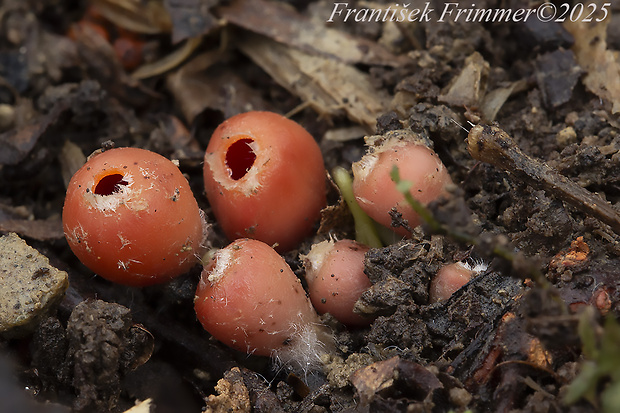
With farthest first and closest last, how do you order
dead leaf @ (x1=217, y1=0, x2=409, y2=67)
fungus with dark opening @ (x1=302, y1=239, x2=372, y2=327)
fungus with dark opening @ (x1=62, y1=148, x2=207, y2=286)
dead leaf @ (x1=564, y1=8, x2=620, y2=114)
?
dead leaf @ (x1=217, y1=0, x2=409, y2=67)
dead leaf @ (x1=564, y1=8, x2=620, y2=114)
fungus with dark opening @ (x1=302, y1=239, x2=372, y2=327)
fungus with dark opening @ (x1=62, y1=148, x2=207, y2=286)

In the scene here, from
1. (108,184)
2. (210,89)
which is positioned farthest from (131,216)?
(210,89)

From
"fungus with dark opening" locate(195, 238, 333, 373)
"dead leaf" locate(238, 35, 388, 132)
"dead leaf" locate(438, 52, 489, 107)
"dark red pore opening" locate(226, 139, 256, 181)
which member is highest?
"dead leaf" locate(438, 52, 489, 107)

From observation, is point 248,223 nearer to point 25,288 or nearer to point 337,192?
point 337,192

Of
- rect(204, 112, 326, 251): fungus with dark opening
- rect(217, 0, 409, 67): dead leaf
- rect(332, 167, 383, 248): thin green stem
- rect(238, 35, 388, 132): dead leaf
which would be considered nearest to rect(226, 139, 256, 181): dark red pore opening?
rect(204, 112, 326, 251): fungus with dark opening

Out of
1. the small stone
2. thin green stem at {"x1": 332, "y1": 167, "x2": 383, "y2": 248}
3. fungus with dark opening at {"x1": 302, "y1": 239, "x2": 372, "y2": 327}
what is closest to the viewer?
the small stone

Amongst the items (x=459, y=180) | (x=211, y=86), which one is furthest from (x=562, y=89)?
(x=211, y=86)

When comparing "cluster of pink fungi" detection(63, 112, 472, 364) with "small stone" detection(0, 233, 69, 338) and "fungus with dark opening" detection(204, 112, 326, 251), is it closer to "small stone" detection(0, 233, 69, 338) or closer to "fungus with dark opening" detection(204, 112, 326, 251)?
"fungus with dark opening" detection(204, 112, 326, 251)

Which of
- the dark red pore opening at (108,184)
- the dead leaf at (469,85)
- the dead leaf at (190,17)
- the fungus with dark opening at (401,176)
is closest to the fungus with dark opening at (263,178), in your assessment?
the fungus with dark opening at (401,176)
